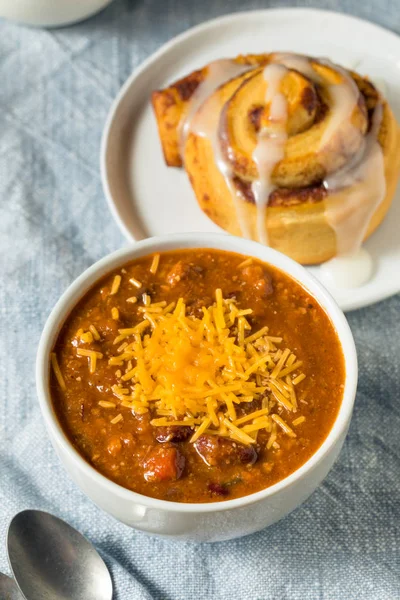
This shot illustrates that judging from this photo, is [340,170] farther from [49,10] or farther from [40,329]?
[49,10]

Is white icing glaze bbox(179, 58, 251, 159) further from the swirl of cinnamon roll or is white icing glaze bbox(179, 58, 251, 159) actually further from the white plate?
the white plate

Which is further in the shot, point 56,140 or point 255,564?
point 56,140

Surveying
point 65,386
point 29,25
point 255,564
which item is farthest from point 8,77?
point 255,564

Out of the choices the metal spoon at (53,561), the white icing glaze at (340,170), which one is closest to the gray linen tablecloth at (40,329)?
the metal spoon at (53,561)

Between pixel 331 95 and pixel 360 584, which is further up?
pixel 331 95

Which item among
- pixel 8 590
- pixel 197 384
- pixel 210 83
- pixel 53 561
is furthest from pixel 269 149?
pixel 8 590

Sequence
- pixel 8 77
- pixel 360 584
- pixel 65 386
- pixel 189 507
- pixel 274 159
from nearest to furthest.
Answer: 1. pixel 189 507
2. pixel 65 386
3. pixel 360 584
4. pixel 274 159
5. pixel 8 77

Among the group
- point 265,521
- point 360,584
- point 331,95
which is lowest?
point 360,584

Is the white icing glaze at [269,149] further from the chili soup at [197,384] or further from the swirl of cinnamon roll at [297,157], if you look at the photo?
the chili soup at [197,384]

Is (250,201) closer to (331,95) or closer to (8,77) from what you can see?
(331,95)
